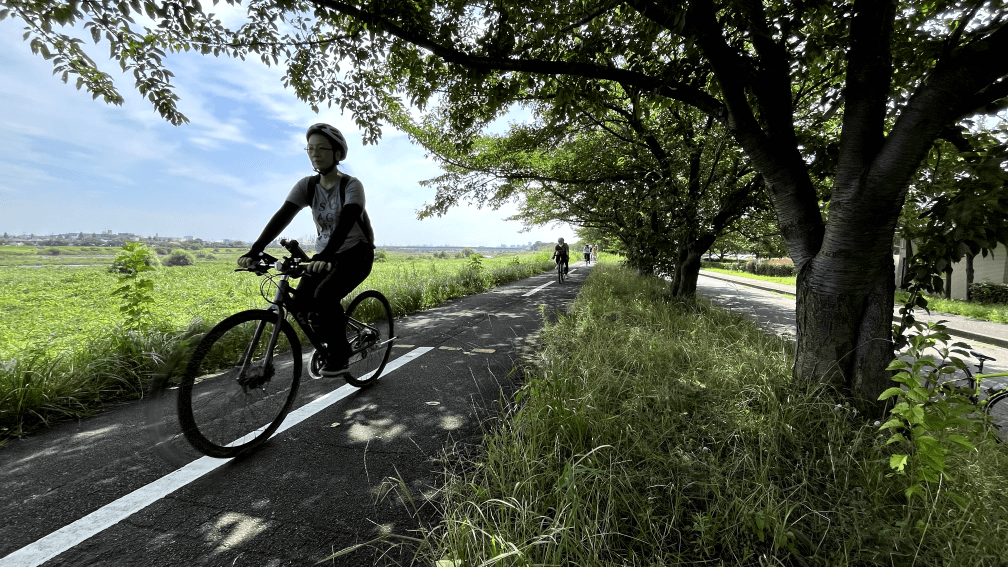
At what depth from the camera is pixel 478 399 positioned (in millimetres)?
2977

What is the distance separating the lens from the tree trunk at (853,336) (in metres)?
2.26

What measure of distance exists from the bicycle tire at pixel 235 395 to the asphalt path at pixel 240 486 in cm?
13

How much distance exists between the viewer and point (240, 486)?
180cm

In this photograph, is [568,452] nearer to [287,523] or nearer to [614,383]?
[614,383]

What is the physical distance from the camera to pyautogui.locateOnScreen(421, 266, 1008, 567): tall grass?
4.19ft

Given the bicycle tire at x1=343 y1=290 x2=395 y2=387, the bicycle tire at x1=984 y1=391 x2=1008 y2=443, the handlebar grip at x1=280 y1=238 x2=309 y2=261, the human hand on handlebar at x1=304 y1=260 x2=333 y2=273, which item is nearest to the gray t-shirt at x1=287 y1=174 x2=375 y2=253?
the handlebar grip at x1=280 y1=238 x2=309 y2=261

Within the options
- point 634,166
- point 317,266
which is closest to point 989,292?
point 634,166

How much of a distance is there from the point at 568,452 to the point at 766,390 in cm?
164

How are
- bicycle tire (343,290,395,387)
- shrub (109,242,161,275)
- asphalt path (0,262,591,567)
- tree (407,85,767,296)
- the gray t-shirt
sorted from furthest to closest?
tree (407,85,767,296) → shrub (109,242,161,275) → bicycle tire (343,290,395,387) → the gray t-shirt → asphalt path (0,262,591,567)

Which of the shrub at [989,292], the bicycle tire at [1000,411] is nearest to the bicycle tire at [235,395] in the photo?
the bicycle tire at [1000,411]

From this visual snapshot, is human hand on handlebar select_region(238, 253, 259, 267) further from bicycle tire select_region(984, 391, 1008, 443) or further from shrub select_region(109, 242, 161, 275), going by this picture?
bicycle tire select_region(984, 391, 1008, 443)

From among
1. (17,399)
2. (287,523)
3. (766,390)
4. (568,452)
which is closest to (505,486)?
(568,452)

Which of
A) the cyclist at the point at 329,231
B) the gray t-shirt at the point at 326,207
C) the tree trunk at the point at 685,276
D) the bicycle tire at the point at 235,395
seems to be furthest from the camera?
the tree trunk at the point at 685,276

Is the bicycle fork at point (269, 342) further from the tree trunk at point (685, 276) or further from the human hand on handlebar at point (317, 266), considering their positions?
the tree trunk at point (685, 276)
